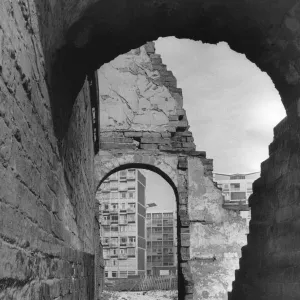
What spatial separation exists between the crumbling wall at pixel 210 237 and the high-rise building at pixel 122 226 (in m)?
28.3

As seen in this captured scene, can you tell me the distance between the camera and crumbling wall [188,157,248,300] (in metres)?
11.2

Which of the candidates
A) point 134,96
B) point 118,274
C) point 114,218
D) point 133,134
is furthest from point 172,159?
point 114,218

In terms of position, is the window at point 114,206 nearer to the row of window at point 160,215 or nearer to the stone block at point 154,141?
the row of window at point 160,215

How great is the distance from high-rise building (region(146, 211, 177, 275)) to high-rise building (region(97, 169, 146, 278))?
7.97ft

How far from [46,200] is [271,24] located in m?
2.24

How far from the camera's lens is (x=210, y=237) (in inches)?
451

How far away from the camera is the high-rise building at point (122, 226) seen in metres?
40.7

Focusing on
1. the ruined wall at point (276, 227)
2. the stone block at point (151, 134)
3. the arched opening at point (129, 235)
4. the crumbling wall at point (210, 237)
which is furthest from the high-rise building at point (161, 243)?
the ruined wall at point (276, 227)

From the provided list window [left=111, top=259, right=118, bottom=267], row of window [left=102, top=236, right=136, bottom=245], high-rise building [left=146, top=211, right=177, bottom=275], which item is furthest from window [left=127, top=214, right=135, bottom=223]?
high-rise building [left=146, top=211, right=177, bottom=275]

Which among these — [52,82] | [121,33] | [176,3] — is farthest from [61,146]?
[176,3]

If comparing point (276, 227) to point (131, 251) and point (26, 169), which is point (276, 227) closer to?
point (26, 169)

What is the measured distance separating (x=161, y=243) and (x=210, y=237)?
38315mm

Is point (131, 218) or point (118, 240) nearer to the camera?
point (118, 240)

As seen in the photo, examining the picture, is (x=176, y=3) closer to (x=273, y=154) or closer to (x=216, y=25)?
(x=216, y=25)
